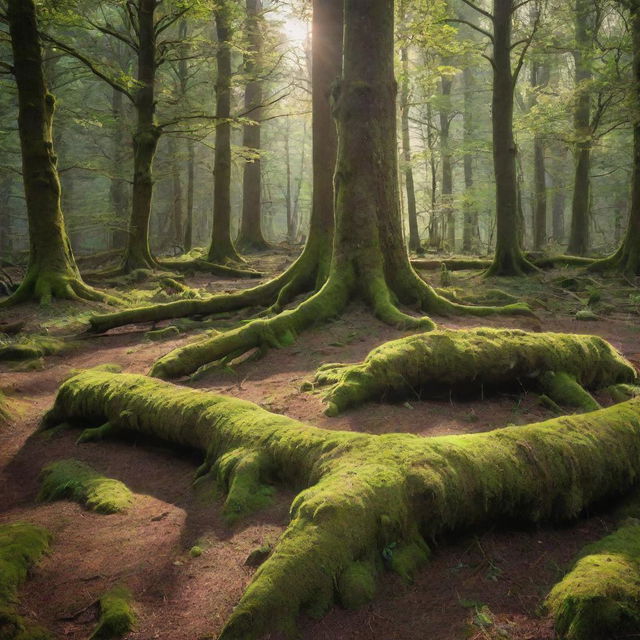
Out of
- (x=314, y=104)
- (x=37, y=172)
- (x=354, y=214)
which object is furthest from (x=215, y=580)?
(x=37, y=172)

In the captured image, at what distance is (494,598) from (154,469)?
3.35 metres

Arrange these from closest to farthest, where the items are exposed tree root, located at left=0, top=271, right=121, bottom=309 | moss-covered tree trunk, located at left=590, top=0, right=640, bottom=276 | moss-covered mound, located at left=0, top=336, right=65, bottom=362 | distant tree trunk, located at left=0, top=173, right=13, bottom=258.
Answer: moss-covered mound, located at left=0, top=336, right=65, bottom=362 → exposed tree root, located at left=0, top=271, right=121, bottom=309 → moss-covered tree trunk, located at left=590, top=0, right=640, bottom=276 → distant tree trunk, located at left=0, top=173, right=13, bottom=258

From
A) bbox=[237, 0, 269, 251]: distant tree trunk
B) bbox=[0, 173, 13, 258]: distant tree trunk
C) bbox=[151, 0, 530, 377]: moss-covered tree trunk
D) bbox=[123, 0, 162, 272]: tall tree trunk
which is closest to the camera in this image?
bbox=[151, 0, 530, 377]: moss-covered tree trunk

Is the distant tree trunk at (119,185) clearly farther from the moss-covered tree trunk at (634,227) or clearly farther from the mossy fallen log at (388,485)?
the mossy fallen log at (388,485)

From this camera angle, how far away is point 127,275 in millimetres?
15703

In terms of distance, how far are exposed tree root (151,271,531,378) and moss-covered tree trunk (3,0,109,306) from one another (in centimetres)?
555

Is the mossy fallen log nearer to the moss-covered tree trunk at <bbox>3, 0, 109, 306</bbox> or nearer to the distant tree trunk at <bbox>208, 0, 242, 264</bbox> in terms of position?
the moss-covered tree trunk at <bbox>3, 0, 109, 306</bbox>

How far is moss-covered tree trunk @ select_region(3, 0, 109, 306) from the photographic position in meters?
10.9

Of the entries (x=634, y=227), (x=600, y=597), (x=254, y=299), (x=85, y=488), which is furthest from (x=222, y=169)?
(x=600, y=597)

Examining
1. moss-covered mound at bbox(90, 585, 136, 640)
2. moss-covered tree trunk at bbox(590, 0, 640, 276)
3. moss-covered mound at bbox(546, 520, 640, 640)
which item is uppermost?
moss-covered tree trunk at bbox(590, 0, 640, 276)

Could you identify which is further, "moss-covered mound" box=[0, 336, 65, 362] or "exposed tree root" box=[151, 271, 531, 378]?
"moss-covered mound" box=[0, 336, 65, 362]

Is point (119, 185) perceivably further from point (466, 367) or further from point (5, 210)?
point (466, 367)

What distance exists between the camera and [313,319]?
26.6ft

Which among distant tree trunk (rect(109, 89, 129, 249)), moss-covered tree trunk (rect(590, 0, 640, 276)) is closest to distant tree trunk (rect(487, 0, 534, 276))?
moss-covered tree trunk (rect(590, 0, 640, 276))
